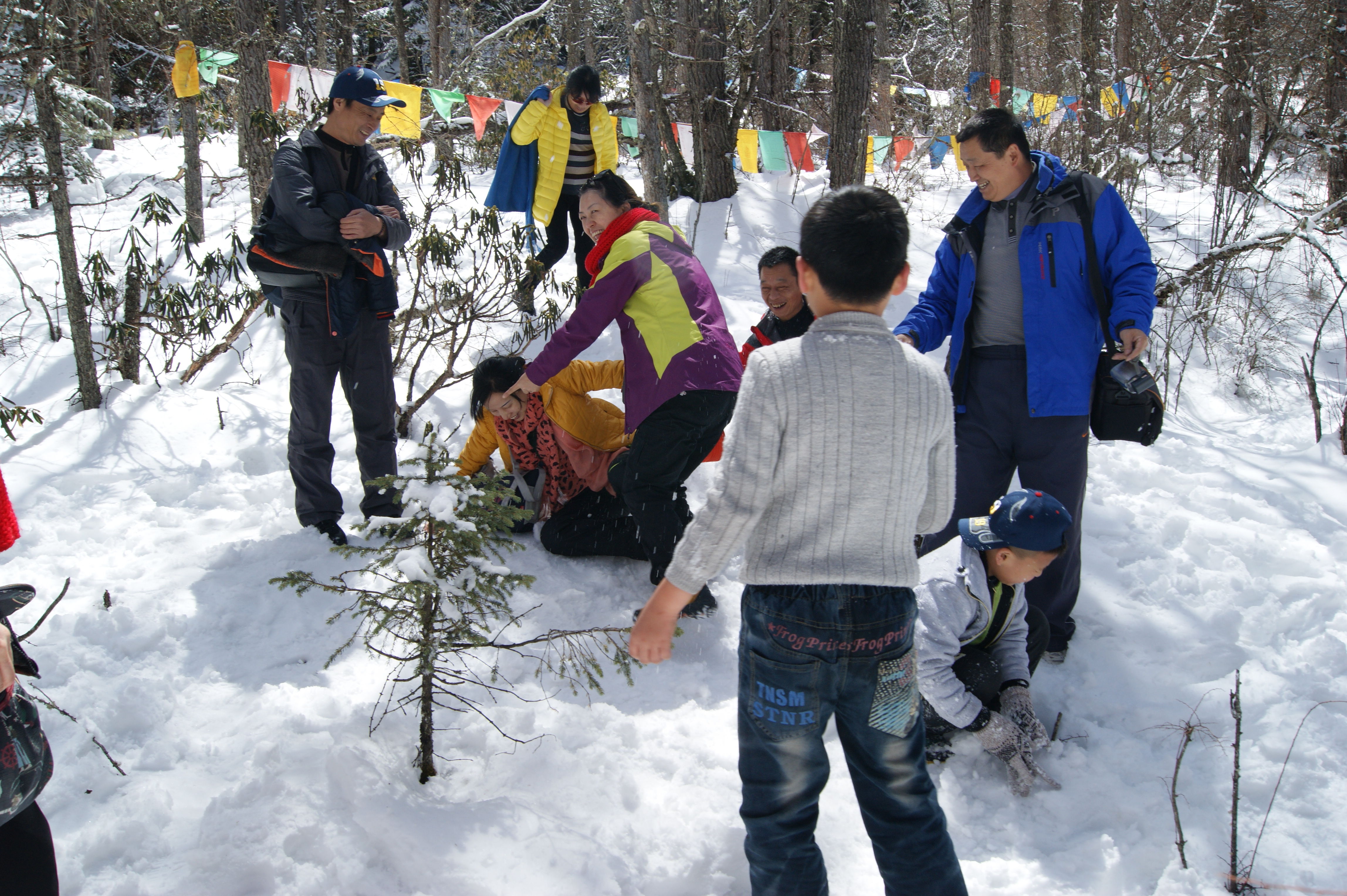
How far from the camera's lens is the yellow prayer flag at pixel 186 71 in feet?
27.7

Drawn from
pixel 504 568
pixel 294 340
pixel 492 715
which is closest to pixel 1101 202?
pixel 504 568

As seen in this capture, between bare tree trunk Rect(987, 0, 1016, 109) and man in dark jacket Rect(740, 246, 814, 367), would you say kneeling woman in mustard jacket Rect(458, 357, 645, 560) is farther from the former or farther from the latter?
bare tree trunk Rect(987, 0, 1016, 109)

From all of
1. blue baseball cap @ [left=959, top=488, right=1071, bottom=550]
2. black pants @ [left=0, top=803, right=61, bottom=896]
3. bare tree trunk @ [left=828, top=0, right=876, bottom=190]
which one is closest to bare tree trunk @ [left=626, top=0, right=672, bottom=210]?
bare tree trunk @ [left=828, top=0, right=876, bottom=190]

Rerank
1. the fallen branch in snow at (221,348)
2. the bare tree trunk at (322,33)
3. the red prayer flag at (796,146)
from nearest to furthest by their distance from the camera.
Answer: the fallen branch in snow at (221,348)
the red prayer flag at (796,146)
the bare tree trunk at (322,33)

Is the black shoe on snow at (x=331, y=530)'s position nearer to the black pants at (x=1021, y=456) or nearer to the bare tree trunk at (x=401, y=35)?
the black pants at (x=1021, y=456)

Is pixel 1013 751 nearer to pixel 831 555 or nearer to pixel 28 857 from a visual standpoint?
pixel 831 555

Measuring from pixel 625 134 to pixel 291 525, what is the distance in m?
7.92

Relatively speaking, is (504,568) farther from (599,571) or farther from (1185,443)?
(1185,443)

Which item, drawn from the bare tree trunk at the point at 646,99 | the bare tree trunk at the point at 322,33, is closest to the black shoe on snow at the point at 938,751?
the bare tree trunk at the point at 646,99

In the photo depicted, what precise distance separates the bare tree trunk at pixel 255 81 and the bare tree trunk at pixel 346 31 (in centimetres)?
880

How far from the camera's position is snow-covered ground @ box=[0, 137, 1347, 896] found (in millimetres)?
2047

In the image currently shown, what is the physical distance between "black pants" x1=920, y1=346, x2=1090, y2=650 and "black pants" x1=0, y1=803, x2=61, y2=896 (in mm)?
2579

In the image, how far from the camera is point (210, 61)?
9.42 meters

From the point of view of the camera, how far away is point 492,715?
2629mm
